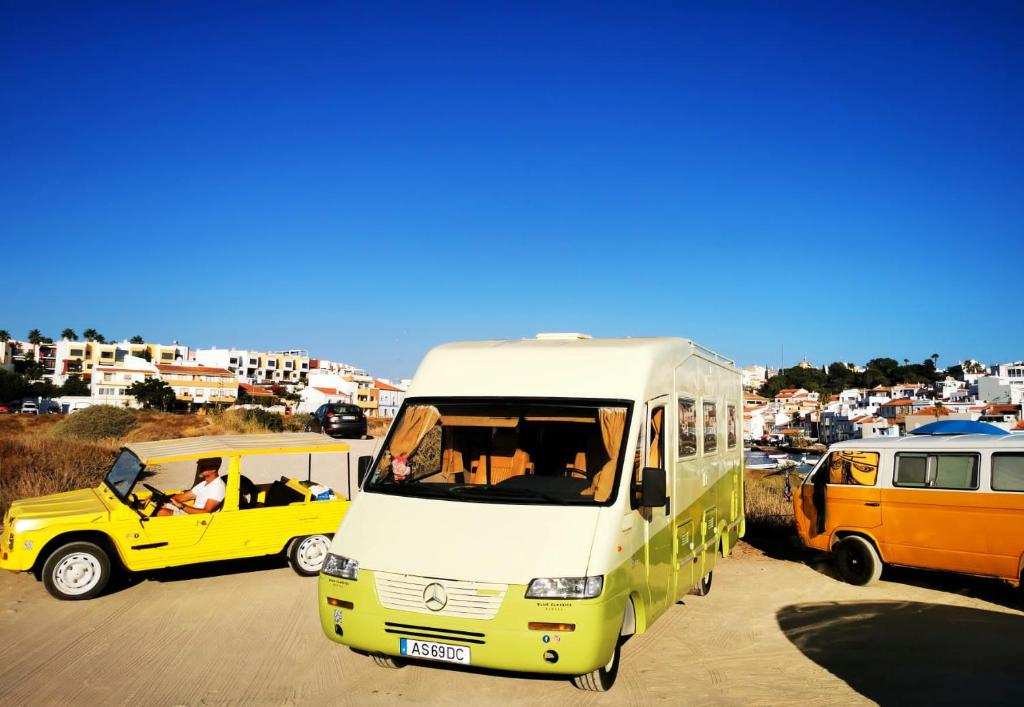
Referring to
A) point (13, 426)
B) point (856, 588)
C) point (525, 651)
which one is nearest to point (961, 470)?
point (856, 588)

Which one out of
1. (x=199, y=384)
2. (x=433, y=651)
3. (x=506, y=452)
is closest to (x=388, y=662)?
(x=433, y=651)

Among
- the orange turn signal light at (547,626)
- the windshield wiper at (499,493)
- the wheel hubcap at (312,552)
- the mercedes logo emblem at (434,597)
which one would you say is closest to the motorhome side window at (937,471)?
the windshield wiper at (499,493)

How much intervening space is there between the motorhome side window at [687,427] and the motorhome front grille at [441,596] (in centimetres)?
269

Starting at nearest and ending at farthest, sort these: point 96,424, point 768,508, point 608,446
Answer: point 608,446, point 768,508, point 96,424

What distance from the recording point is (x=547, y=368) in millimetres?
6711

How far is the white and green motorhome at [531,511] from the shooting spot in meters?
5.17

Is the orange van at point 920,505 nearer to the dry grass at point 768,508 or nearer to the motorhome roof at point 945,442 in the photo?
the motorhome roof at point 945,442

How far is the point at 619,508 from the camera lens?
5660 millimetres

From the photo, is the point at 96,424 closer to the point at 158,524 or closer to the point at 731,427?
the point at 158,524

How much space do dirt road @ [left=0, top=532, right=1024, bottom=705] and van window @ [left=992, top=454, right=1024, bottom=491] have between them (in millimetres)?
1358

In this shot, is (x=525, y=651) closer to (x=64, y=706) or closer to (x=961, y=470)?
(x=64, y=706)

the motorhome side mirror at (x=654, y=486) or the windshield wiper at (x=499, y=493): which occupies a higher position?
the motorhome side mirror at (x=654, y=486)

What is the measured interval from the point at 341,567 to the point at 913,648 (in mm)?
5159

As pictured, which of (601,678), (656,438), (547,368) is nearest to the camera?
(601,678)
